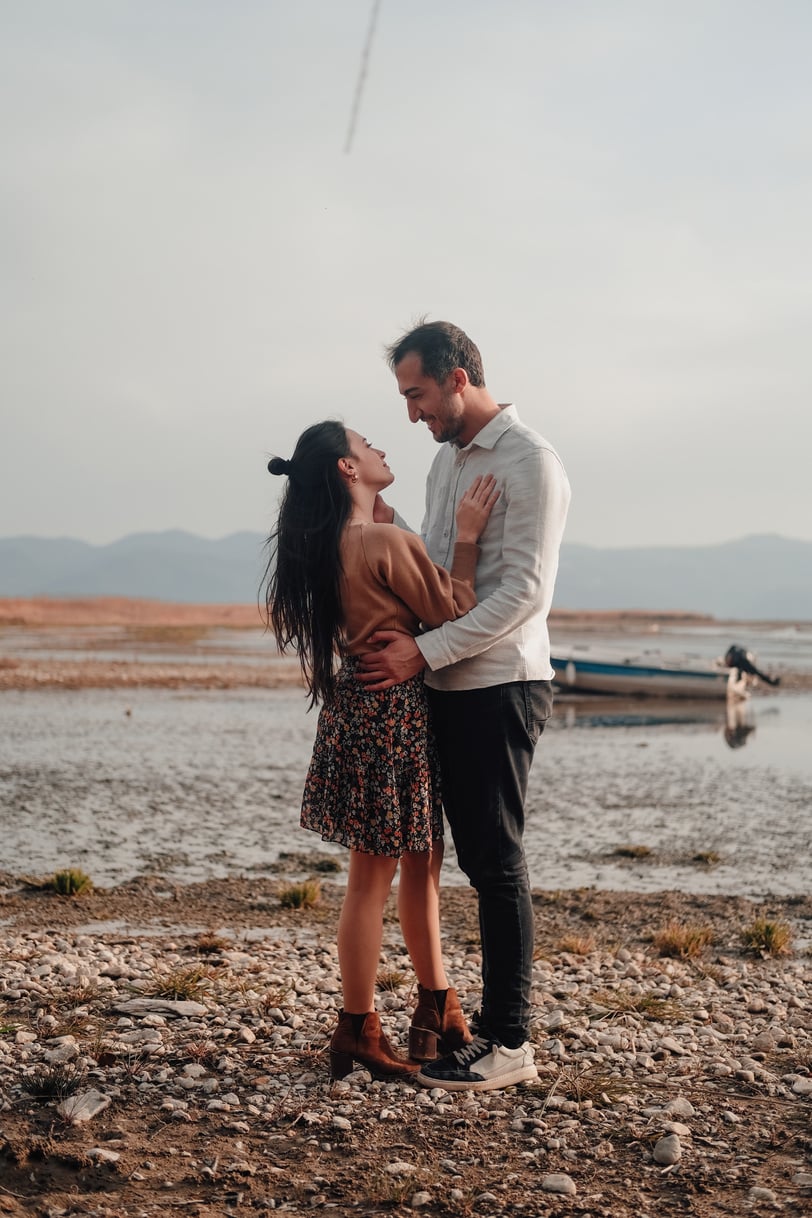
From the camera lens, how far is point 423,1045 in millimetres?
4684

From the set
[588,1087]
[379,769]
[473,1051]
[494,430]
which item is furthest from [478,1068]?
[494,430]

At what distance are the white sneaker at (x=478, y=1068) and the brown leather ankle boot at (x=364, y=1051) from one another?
0.33ft

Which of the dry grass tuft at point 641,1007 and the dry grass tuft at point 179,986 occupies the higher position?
the dry grass tuft at point 641,1007

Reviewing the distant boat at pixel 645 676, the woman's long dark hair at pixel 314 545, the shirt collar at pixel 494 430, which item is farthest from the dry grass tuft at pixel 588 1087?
the distant boat at pixel 645 676

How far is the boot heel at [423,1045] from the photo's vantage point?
4664mm

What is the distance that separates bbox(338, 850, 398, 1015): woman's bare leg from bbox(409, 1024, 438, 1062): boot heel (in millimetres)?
323

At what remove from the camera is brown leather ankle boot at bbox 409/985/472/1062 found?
469 cm

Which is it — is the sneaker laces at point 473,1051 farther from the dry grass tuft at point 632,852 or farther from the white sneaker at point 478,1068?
the dry grass tuft at point 632,852

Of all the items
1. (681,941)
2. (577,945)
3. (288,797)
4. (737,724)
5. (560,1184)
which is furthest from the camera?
(737,724)

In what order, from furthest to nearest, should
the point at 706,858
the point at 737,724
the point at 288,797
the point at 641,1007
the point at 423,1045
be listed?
the point at 737,724
the point at 288,797
the point at 706,858
the point at 641,1007
the point at 423,1045

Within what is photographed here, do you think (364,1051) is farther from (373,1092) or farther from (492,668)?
(492,668)

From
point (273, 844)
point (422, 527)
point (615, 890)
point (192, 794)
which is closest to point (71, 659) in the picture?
point (192, 794)

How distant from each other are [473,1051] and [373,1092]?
0.42m

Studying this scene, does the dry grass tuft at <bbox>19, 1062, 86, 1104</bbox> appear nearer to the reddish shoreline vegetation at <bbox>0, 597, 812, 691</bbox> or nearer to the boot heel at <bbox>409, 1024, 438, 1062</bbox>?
the boot heel at <bbox>409, 1024, 438, 1062</bbox>
